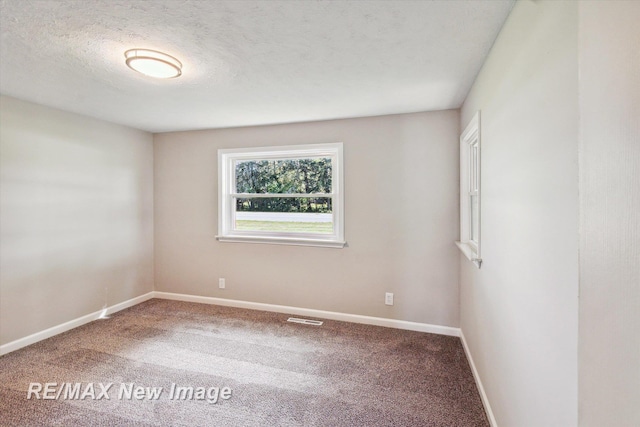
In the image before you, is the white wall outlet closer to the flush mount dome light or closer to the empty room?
the empty room

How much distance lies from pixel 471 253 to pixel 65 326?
13.3 ft

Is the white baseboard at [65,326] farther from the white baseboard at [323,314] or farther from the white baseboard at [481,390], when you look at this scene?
the white baseboard at [481,390]

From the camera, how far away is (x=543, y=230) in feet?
3.71

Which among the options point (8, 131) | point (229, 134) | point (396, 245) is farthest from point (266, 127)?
point (8, 131)

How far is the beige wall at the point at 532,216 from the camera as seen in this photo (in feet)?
3.08

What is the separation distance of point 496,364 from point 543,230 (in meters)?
1.08

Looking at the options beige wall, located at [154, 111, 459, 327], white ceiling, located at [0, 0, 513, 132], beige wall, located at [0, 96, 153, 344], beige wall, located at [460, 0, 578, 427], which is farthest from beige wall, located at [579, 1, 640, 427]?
beige wall, located at [0, 96, 153, 344]

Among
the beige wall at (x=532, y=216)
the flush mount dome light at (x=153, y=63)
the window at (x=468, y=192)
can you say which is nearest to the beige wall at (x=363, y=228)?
the window at (x=468, y=192)

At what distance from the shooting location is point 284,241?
12.4 ft

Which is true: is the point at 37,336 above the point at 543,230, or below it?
below

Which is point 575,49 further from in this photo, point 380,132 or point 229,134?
point 229,134

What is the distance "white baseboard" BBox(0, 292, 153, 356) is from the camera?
9.25ft

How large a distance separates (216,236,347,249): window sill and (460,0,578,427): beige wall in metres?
1.78

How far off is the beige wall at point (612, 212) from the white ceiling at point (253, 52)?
1.06m
